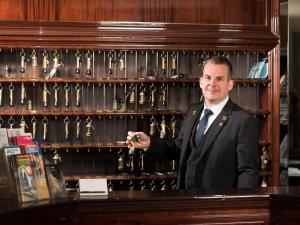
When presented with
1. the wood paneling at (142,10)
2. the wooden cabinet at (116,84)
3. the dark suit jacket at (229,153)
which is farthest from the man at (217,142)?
the wood paneling at (142,10)

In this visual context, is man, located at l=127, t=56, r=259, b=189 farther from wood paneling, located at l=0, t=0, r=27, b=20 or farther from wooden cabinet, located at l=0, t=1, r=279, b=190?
wood paneling, located at l=0, t=0, r=27, b=20

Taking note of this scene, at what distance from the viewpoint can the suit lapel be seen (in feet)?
12.9

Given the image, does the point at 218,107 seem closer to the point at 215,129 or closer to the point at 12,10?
the point at 215,129

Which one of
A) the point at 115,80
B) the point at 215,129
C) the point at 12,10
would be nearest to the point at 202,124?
the point at 215,129

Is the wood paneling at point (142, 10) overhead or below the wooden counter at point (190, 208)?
overhead

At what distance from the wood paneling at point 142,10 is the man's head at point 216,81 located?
1.87 m

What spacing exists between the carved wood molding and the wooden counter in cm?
261

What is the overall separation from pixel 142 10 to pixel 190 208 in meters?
3.06

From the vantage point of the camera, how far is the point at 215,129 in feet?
13.0

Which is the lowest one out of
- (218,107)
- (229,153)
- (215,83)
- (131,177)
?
(131,177)

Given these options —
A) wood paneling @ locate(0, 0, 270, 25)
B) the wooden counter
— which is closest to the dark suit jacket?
the wooden counter

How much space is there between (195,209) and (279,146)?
10.00ft

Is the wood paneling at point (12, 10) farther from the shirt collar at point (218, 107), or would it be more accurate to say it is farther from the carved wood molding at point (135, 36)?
the shirt collar at point (218, 107)

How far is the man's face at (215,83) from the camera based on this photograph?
4.03 m
